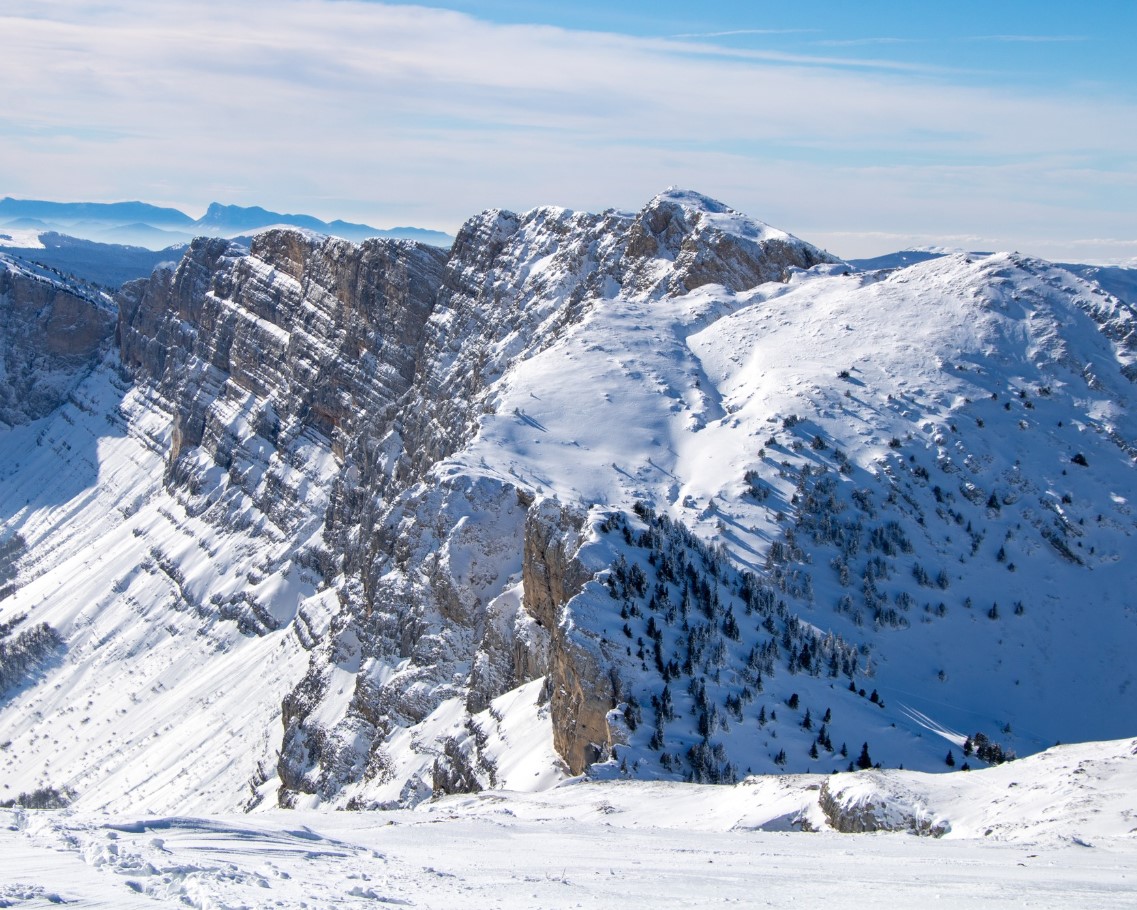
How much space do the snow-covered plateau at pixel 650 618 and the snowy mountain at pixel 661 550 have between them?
30 cm

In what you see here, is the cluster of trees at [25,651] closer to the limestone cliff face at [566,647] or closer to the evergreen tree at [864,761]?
the limestone cliff face at [566,647]

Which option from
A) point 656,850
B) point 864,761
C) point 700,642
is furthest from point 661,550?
point 656,850

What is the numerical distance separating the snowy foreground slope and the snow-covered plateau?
21 cm

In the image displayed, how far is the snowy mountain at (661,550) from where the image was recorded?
5781 centimetres

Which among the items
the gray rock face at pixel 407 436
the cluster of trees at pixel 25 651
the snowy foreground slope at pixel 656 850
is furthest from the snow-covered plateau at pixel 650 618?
the cluster of trees at pixel 25 651

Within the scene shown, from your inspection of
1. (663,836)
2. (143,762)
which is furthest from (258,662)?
(663,836)

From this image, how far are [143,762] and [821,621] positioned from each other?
91180 millimetres

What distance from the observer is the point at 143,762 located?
126062mm

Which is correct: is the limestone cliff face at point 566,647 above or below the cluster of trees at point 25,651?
above

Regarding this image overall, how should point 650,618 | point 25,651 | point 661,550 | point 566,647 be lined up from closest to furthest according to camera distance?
point 566,647 → point 650,618 → point 661,550 → point 25,651

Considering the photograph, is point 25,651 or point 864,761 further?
point 25,651

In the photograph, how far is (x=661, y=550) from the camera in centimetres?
6309

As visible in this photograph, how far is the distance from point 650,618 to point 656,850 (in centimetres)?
2510

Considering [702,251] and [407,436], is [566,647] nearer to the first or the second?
[702,251]
